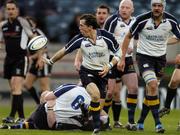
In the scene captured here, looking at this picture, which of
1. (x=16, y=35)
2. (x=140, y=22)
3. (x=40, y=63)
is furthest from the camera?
(x=40, y=63)

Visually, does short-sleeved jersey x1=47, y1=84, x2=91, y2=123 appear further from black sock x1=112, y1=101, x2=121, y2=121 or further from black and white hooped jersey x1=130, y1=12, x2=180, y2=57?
black sock x1=112, y1=101, x2=121, y2=121

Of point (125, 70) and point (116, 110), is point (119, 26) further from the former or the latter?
point (116, 110)

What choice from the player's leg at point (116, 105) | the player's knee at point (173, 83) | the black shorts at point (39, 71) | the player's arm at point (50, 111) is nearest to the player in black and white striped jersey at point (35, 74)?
the black shorts at point (39, 71)

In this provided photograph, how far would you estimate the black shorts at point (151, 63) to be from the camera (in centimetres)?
1331

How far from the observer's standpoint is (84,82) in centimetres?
1252

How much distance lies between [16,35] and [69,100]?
3.29 m

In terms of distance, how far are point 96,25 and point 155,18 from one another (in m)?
1.28

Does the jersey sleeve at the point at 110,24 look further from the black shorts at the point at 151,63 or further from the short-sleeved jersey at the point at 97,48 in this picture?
the short-sleeved jersey at the point at 97,48

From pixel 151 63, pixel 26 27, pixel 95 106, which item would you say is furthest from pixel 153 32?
pixel 26 27

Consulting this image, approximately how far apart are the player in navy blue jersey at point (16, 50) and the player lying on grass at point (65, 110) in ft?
8.80

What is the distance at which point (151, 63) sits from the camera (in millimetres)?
13406

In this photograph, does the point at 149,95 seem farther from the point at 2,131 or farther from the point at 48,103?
the point at 2,131

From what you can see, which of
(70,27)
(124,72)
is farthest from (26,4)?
(124,72)

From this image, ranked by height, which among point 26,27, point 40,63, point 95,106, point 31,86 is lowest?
point 31,86
